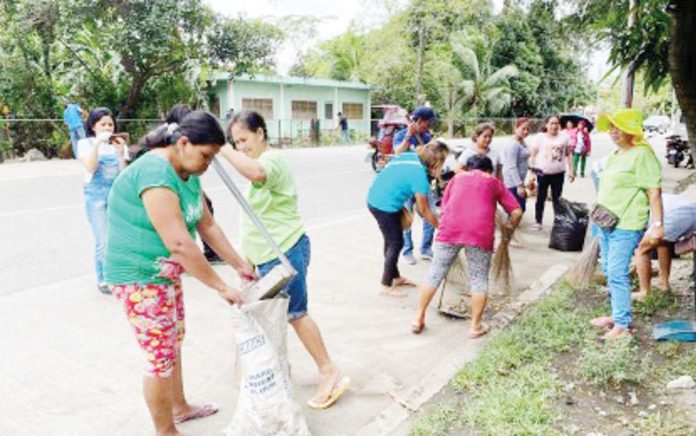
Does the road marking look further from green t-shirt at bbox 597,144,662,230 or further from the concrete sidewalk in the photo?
green t-shirt at bbox 597,144,662,230

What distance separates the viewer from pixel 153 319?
8.42ft

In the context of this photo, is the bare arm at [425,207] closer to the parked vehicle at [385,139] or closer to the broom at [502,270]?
the broom at [502,270]

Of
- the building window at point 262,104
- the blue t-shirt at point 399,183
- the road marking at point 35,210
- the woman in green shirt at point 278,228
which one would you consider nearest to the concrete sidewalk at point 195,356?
the woman in green shirt at point 278,228

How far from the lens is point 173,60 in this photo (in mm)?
16844

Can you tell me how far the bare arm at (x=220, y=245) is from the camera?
2871mm

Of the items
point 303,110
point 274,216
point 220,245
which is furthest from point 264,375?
point 303,110

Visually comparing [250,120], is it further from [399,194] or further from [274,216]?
[399,194]

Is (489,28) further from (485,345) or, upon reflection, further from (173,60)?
(485,345)

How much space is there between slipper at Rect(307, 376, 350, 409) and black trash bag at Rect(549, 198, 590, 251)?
169 inches

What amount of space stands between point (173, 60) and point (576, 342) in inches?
613

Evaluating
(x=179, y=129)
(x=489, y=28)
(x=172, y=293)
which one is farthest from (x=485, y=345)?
(x=489, y=28)

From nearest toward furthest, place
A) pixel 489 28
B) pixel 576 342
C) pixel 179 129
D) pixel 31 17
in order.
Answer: pixel 179 129 < pixel 576 342 < pixel 31 17 < pixel 489 28

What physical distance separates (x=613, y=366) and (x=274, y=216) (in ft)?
7.02

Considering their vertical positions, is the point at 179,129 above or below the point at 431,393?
above
